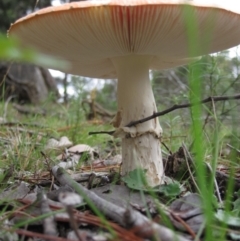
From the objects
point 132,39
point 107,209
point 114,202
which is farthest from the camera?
point 132,39

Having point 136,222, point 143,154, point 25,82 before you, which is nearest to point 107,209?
point 136,222

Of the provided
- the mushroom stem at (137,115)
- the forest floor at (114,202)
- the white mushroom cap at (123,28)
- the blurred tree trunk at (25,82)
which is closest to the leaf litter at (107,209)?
the forest floor at (114,202)

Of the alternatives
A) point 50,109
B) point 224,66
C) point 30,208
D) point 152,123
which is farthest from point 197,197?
point 50,109

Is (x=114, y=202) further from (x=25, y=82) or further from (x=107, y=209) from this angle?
(x=25, y=82)

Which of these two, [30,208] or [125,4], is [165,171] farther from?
[125,4]

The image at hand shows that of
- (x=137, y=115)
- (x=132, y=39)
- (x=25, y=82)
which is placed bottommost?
(x=137, y=115)

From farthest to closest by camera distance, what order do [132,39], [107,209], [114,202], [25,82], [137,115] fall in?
[25,82], [137,115], [132,39], [114,202], [107,209]

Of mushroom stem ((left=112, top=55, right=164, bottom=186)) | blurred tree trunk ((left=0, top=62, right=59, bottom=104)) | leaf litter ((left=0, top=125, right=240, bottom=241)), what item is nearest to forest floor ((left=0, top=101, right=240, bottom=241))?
leaf litter ((left=0, top=125, right=240, bottom=241))
